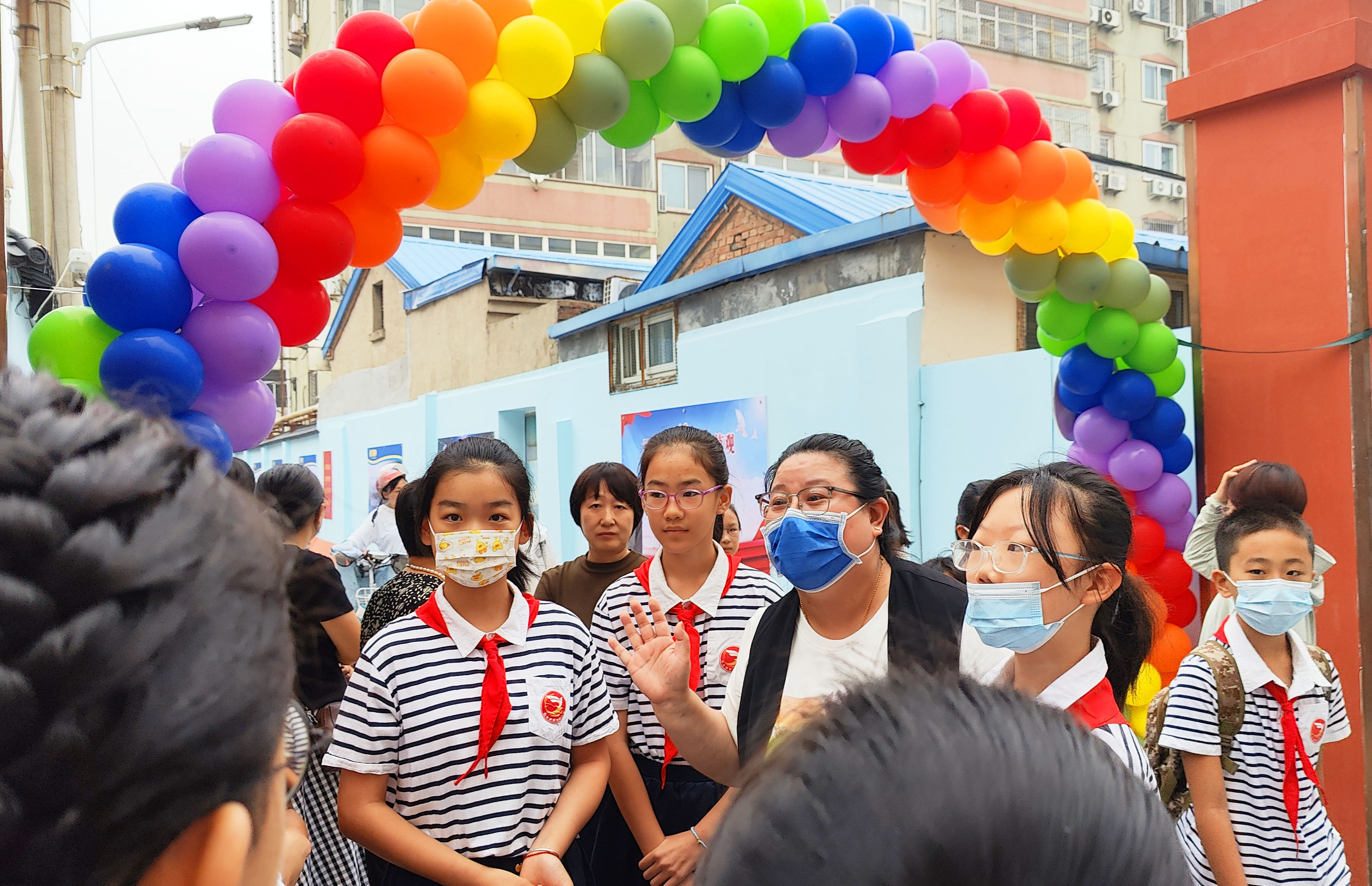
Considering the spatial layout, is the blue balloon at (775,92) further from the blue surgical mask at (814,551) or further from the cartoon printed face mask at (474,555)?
the cartoon printed face mask at (474,555)

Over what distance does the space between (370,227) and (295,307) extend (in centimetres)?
40

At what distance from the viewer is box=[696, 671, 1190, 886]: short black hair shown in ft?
2.12

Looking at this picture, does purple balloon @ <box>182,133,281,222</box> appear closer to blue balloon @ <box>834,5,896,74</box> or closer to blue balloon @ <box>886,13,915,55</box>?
blue balloon @ <box>834,5,896,74</box>

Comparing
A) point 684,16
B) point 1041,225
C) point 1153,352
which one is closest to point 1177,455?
point 1153,352

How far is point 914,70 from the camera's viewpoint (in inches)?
161

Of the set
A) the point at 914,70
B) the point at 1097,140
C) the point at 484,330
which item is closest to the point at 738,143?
the point at 914,70

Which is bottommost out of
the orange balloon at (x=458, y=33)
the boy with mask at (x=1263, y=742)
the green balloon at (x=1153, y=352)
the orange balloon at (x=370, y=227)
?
the boy with mask at (x=1263, y=742)

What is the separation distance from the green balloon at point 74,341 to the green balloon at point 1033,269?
3586 millimetres

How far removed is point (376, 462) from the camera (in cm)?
1609

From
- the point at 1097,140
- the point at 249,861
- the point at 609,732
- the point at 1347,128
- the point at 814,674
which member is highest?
the point at 1097,140

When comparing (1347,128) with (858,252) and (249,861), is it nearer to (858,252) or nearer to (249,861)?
(858,252)

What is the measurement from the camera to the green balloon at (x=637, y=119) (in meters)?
3.96

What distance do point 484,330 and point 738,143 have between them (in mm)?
10038

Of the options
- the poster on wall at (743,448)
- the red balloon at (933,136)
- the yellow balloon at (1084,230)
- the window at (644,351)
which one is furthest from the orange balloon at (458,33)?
the window at (644,351)
